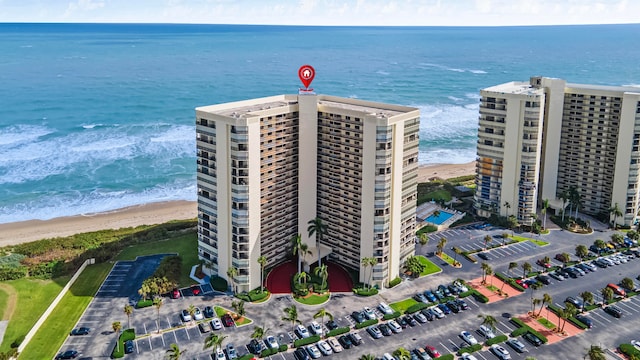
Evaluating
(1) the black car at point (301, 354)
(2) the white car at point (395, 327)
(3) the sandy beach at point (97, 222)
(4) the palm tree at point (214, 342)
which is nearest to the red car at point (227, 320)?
(4) the palm tree at point (214, 342)

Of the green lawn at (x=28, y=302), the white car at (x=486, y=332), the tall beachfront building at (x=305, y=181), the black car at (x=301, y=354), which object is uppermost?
the tall beachfront building at (x=305, y=181)

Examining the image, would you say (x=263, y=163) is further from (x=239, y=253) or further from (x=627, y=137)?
(x=627, y=137)

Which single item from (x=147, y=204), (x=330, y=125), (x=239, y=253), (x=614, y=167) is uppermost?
(x=330, y=125)

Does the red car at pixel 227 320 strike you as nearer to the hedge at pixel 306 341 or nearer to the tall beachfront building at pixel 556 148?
the hedge at pixel 306 341

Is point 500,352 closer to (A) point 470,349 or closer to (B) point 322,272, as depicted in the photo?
(A) point 470,349

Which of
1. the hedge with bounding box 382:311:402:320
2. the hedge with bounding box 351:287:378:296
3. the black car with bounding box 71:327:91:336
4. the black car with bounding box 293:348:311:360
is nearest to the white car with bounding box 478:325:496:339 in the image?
the hedge with bounding box 382:311:402:320

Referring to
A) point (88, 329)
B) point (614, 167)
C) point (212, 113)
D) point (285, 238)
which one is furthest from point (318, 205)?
point (614, 167)
